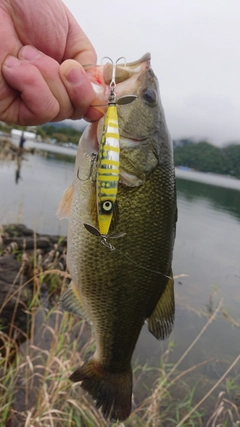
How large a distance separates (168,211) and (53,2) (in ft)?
4.03

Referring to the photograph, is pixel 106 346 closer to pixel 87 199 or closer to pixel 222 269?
pixel 87 199

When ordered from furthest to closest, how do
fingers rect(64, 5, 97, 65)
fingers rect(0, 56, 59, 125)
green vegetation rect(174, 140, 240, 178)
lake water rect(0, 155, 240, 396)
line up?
green vegetation rect(174, 140, 240, 178), lake water rect(0, 155, 240, 396), fingers rect(64, 5, 97, 65), fingers rect(0, 56, 59, 125)

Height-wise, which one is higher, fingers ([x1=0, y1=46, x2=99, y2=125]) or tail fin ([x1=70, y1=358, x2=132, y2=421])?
fingers ([x1=0, y1=46, x2=99, y2=125])

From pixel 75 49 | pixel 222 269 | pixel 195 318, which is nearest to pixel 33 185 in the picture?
pixel 222 269

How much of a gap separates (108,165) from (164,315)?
99cm

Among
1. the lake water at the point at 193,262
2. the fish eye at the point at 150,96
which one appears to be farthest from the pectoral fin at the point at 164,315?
the lake water at the point at 193,262

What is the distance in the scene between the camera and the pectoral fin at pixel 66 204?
1.93 m

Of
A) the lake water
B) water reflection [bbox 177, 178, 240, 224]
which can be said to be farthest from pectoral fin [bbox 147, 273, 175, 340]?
water reflection [bbox 177, 178, 240, 224]

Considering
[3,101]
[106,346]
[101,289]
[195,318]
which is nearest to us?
[3,101]

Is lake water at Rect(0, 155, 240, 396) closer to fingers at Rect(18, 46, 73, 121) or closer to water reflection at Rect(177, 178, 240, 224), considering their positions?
fingers at Rect(18, 46, 73, 121)

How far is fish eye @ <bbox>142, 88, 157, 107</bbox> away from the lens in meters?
1.77

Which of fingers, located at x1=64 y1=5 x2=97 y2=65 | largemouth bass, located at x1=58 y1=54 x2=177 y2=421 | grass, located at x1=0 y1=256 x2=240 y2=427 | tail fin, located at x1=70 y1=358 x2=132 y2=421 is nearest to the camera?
largemouth bass, located at x1=58 y1=54 x2=177 y2=421

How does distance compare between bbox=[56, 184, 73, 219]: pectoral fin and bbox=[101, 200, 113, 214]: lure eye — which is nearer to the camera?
bbox=[101, 200, 113, 214]: lure eye

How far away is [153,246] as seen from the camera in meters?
1.74
